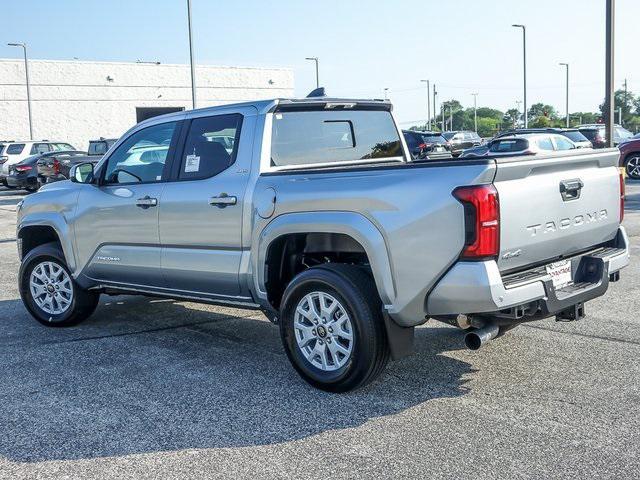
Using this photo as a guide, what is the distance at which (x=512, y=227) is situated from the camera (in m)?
4.46

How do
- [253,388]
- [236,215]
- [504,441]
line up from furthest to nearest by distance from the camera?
[236,215] < [253,388] < [504,441]

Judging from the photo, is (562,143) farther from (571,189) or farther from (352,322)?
(352,322)

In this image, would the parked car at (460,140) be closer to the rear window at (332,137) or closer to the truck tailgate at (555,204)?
the rear window at (332,137)

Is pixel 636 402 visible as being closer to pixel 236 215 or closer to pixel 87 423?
pixel 236 215

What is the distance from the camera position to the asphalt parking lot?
4.00 metres

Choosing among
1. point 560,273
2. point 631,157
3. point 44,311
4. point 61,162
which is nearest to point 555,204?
point 560,273

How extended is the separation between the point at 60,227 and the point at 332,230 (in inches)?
129

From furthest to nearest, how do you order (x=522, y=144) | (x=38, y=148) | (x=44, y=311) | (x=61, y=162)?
1. (x=38, y=148)
2. (x=61, y=162)
3. (x=522, y=144)
4. (x=44, y=311)

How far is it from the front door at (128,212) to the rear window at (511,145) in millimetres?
15434

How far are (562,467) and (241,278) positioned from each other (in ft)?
8.78

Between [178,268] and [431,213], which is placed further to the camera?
[178,268]

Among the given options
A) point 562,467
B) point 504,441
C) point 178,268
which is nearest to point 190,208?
point 178,268

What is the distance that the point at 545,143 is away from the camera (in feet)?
72.1

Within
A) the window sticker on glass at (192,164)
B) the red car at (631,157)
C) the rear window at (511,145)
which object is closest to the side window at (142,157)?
the window sticker on glass at (192,164)
